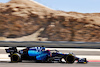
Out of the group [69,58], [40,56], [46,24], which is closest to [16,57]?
[40,56]

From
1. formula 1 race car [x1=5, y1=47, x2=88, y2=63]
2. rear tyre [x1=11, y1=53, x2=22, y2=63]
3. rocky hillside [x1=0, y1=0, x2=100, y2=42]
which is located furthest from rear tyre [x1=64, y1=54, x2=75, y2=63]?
rocky hillside [x1=0, y1=0, x2=100, y2=42]

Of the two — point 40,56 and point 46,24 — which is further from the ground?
point 46,24

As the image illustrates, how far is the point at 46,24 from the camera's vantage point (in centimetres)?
3058

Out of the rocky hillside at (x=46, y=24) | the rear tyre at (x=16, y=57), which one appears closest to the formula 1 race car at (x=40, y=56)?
the rear tyre at (x=16, y=57)

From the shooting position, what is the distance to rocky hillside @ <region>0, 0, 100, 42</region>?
2780 centimetres

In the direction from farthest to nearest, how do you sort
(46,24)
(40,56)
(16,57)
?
(46,24) < (16,57) < (40,56)

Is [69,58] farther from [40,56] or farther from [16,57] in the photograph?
[16,57]

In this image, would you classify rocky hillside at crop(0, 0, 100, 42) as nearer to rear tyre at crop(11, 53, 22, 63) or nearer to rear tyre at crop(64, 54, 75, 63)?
rear tyre at crop(11, 53, 22, 63)

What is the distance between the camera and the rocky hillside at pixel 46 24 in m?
27.8

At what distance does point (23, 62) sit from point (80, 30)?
20.9 meters

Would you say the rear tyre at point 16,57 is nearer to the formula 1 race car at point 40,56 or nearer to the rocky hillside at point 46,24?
the formula 1 race car at point 40,56

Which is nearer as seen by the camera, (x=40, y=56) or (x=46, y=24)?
(x=40, y=56)

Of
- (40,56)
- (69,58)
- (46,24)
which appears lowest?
(69,58)

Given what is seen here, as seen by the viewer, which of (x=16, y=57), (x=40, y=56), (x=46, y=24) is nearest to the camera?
(x=40, y=56)
